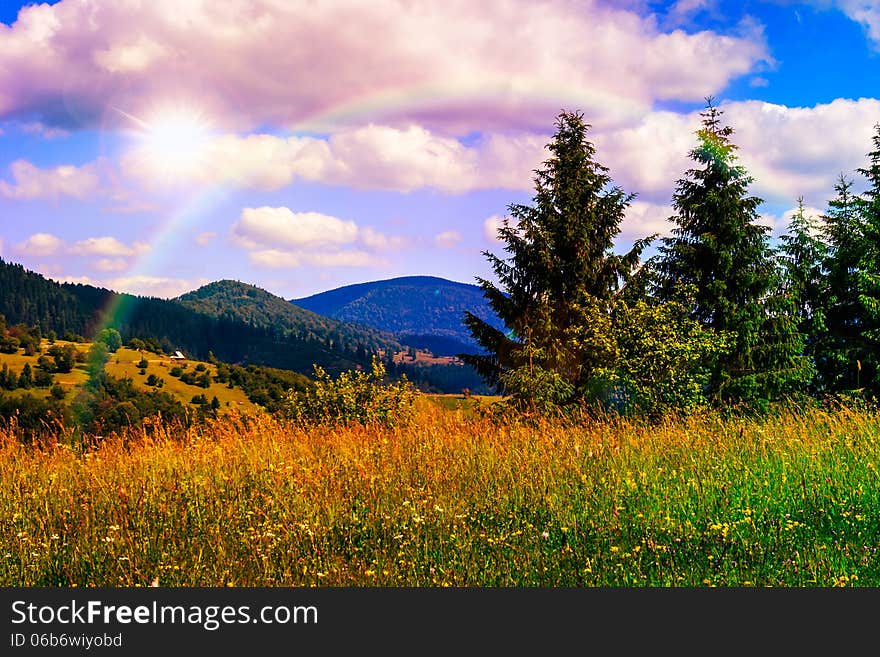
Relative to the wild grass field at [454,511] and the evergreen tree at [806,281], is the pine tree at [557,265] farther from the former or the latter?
the wild grass field at [454,511]

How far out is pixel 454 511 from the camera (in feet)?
20.7

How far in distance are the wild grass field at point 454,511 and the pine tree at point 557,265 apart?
18984 mm

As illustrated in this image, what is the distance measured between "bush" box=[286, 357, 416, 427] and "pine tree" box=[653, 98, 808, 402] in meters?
13.6

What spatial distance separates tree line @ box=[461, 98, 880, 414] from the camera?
27.0 m

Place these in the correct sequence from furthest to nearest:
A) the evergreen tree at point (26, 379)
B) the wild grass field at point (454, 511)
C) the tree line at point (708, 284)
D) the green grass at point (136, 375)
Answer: the green grass at point (136, 375) → the evergreen tree at point (26, 379) → the tree line at point (708, 284) → the wild grass field at point (454, 511)

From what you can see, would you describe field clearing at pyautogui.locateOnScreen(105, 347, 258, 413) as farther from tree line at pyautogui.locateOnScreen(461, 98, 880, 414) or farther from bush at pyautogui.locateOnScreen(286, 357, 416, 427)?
bush at pyautogui.locateOnScreen(286, 357, 416, 427)

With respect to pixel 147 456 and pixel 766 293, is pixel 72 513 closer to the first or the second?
pixel 147 456

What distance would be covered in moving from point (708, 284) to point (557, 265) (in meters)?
6.20

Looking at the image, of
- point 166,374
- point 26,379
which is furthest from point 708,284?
point 166,374

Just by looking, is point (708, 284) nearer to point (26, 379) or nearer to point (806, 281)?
point (806, 281)

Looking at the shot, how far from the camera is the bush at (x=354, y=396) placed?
1734 cm

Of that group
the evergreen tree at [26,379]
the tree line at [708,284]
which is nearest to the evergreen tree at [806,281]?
the tree line at [708,284]

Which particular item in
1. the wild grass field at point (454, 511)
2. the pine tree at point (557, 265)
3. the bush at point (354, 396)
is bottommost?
the wild grass field at point (454, 511)

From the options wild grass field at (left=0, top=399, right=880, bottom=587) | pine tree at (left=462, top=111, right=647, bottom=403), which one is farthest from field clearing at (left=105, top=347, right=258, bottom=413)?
wild grass field at (left=0, top=399, right=880, bottom=587)
